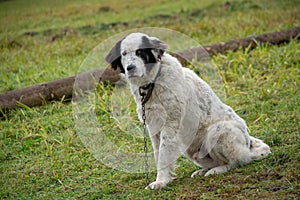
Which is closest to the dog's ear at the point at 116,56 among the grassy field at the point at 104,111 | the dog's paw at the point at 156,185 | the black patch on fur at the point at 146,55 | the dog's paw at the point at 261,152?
the black patch on fur at the point at 146,55

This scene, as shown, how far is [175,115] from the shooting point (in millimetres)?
5047

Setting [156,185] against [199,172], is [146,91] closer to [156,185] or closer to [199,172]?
[156,185]

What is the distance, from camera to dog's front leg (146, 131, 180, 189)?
5020 mm

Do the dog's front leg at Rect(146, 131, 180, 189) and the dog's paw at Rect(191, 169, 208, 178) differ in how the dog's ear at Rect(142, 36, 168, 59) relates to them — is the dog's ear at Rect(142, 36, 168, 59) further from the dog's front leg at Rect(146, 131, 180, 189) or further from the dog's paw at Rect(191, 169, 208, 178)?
the dog's paw at Rect(191, 169, 208, 178)

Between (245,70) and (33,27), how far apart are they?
7.65 meters

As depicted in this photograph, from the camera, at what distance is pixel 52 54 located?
1164 cm

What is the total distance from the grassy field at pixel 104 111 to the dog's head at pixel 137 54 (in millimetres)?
1185

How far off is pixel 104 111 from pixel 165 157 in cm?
299

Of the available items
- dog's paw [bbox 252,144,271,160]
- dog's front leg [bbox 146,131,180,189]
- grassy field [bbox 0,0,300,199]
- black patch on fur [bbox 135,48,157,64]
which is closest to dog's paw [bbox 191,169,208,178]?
grassy field [bbox 0,0,300,199]

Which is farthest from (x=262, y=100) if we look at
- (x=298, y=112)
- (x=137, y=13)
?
(x=137, y=13)

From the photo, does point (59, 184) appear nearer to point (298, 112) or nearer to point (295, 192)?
point (295, 192)

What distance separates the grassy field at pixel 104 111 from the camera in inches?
195

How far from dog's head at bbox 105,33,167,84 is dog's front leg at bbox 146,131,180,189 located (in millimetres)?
659

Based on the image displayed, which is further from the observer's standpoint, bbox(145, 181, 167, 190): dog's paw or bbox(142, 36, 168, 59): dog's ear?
bbox(145, 181, 167, 190): dog's paw
